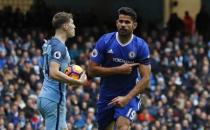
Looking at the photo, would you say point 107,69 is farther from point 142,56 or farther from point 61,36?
point 61,36

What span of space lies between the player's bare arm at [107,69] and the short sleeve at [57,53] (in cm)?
52

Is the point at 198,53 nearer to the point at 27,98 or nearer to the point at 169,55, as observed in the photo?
the point at 169,55

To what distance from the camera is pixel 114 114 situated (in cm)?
1045

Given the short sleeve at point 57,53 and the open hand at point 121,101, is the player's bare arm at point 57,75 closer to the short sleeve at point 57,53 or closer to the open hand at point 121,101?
the short sleeve at point 57,53

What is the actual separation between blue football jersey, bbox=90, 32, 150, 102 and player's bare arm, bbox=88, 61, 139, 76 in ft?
0.22

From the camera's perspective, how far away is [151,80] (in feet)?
73.5

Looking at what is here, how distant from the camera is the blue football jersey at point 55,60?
992 cm

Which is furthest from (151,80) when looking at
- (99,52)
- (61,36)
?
(61,36)

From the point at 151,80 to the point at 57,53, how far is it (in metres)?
12.6

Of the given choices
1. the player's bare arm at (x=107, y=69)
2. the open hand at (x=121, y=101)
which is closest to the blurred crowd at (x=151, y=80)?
the player's bare arm at (x=107, y=69)

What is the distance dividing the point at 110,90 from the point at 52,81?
797mm

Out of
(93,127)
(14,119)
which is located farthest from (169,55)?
(14,119)

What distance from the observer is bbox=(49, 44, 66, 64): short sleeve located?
9898 millimetres

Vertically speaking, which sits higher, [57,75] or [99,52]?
[99,52]
